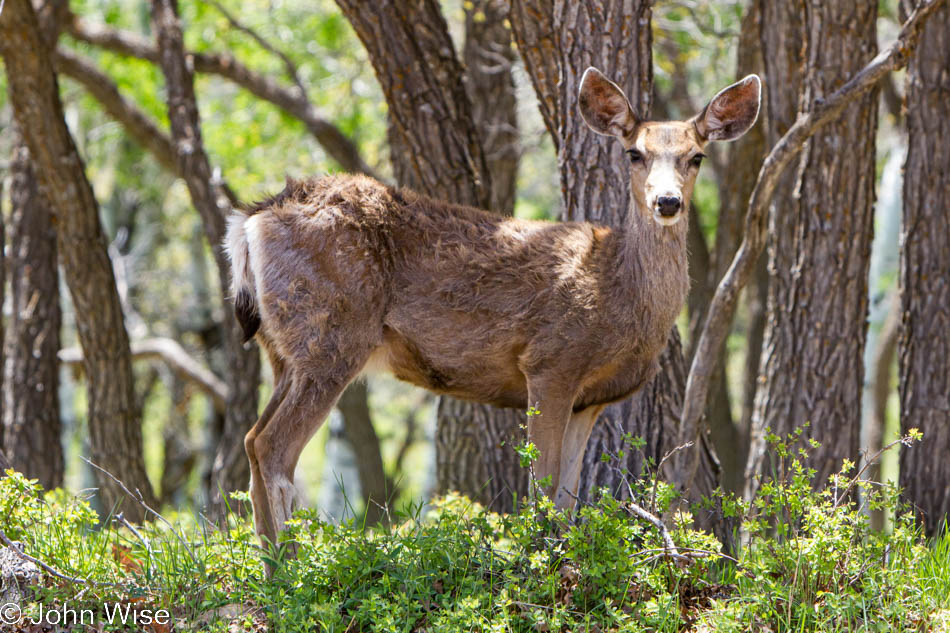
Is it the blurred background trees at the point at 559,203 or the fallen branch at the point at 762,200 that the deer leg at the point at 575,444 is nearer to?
the blurred background trees at the point at 559,203

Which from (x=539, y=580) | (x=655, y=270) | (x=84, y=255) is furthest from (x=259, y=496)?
(x=84, y=255)

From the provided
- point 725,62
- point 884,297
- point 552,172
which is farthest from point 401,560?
point 552,172

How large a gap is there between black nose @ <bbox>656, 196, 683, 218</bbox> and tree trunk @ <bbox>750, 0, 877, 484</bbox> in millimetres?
2434

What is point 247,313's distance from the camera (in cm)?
566

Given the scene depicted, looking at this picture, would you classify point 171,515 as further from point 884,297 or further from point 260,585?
point 884,297

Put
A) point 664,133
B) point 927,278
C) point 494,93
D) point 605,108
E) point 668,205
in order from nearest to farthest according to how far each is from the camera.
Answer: point 668,205
point 664,133
point 605,108
point 927,278
point 494,93

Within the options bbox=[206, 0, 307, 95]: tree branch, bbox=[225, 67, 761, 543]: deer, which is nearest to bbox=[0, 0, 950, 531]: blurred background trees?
bbox=[206, 0, 307, 95]: tree branch

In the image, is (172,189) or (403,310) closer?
(403,310)

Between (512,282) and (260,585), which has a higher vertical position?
(512,282)

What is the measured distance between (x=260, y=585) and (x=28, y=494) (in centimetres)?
123

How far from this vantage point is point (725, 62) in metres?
13.1

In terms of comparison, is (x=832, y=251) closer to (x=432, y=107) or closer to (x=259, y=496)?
(x=432, y=107)

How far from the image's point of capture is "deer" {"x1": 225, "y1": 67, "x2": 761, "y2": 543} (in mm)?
5402

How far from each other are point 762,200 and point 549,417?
1788 millimetres
